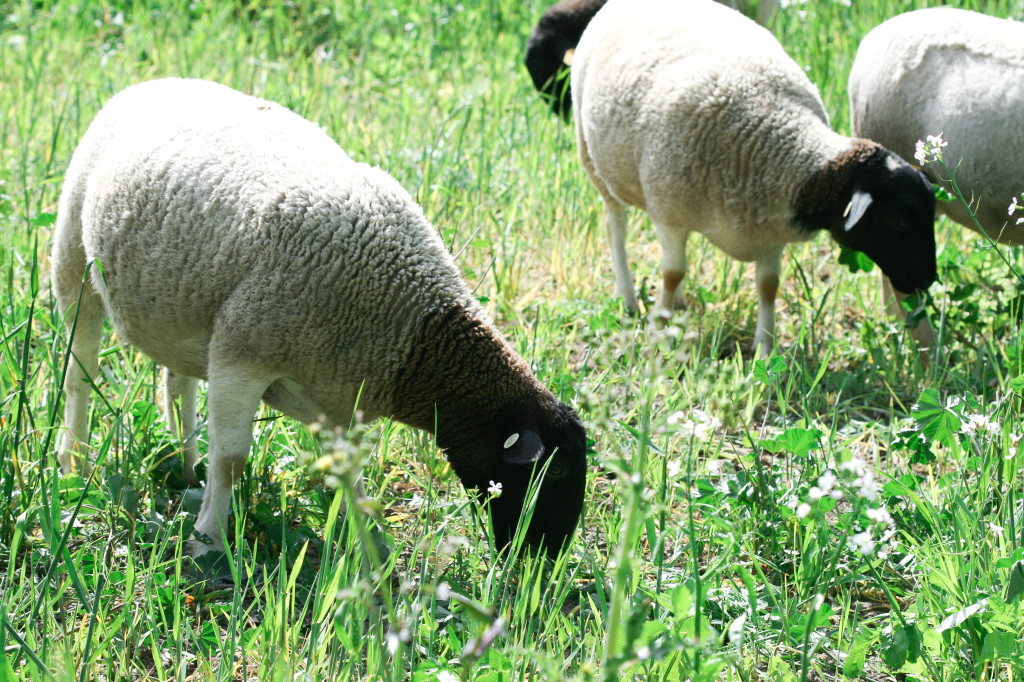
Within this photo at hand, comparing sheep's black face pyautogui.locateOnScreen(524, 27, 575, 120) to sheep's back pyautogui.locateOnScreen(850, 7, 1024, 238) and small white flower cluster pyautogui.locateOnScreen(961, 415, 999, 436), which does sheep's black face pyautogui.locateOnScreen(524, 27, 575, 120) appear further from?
small white flower cluster pyautogui.locateOnScreen(961, 415, 999, 436)

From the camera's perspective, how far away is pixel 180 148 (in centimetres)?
312

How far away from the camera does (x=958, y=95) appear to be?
14.8 ft

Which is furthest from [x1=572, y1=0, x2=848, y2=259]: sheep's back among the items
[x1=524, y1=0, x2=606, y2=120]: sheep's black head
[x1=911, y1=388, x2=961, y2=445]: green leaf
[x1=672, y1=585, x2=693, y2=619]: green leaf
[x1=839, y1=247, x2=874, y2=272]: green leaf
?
[x1=672, y1=585, x2=693, y2=619]: green leaf

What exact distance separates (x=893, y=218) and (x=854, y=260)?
0.48 m

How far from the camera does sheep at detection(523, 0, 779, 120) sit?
20.0 feet

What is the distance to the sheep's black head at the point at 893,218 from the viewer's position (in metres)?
4.16

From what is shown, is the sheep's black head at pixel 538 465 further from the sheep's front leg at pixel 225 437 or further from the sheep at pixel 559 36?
the sheep at pixel 559 36

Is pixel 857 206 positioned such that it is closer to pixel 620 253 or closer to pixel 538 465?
pixel 620 253

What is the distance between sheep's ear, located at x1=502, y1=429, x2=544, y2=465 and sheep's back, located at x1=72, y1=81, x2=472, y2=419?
416 millimetres

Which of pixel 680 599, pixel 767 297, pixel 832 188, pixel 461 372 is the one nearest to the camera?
pixel 680 599

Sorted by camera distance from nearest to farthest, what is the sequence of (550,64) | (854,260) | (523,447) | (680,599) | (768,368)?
(680,599) < (523,447) < (768,368) < (854,260) < (550,64)

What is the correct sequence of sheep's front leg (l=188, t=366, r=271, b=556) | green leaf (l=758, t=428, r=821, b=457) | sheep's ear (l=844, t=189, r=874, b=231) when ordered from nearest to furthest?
sheep's front leg (l=188, t=366, r=271, b=556), green leaf (l=758, t=428, r=821, b=457), sheep's ear (l=844, t=189, r=874, b=231)

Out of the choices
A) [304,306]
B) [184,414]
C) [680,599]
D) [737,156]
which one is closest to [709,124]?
[737,156]

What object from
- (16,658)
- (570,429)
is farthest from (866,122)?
(16,658)
